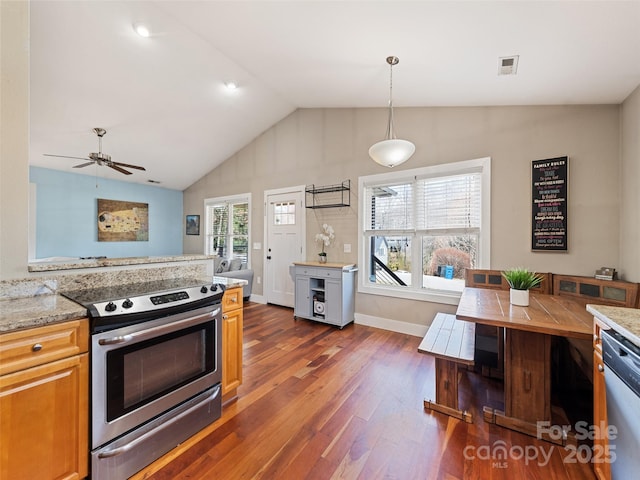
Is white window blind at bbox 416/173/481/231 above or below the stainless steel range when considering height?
above

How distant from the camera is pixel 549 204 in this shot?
2.59 meters

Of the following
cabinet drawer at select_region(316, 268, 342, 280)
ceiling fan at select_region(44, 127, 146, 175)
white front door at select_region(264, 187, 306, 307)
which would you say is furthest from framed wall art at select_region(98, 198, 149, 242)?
cabinet drawer at select_region(316, 268, 342, 280)

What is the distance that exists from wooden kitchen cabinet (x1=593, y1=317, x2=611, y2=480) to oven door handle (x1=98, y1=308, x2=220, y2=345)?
218 cm

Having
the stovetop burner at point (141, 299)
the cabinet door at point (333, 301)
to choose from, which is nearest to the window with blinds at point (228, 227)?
the cabinet door at point (333, 301)

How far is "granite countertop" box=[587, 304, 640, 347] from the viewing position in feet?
3.43

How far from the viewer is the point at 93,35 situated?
9.06ft

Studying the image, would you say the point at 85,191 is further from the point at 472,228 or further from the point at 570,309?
the point at 570,309

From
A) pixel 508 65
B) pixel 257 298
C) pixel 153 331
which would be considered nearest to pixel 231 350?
pixel 153 331

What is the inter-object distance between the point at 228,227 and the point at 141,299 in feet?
15.4

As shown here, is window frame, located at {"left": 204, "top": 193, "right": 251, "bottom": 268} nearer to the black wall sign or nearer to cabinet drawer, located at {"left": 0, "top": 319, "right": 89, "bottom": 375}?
cabinet drawer, located at {"left": 0, "top": 319, "right": 89, "bottom": 375}

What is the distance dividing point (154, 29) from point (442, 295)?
14.3 ft

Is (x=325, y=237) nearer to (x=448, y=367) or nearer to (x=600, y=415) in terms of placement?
(x=448, y=367)

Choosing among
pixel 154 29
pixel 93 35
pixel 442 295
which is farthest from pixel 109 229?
pixel 442 295

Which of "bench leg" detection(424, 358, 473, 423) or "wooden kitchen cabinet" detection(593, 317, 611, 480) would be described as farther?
"bench leg" detection(424, 358, 473, 423)
